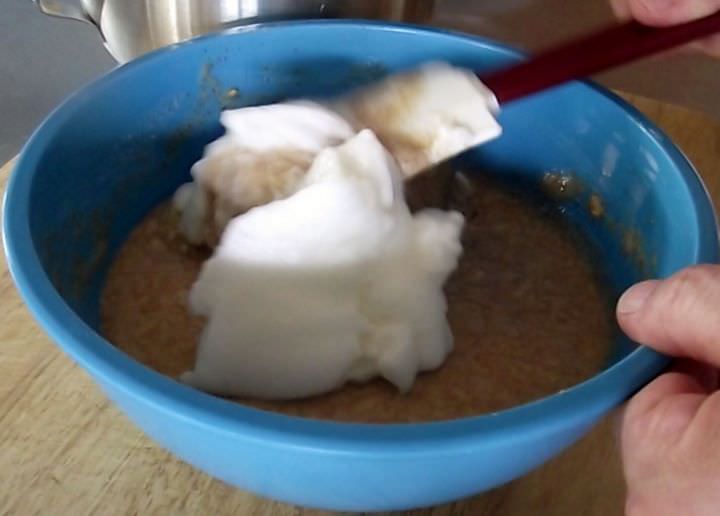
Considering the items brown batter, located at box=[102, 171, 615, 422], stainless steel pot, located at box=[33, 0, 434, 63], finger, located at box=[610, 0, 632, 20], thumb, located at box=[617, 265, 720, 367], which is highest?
thumb, located at box=[617, 265, 720, 367]

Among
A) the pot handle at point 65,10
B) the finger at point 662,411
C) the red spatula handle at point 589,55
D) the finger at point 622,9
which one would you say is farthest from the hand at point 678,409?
the pot handle at point 65,10

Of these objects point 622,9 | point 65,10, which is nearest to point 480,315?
point 622,9

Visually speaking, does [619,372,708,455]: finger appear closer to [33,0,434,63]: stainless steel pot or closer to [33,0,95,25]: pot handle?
[33,0,434,63]: stainless steel pot

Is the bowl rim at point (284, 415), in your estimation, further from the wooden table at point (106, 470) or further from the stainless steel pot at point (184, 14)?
the stainless steel pot at point (184, 14)

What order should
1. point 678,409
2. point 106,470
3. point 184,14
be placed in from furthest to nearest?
point 184,14
point 106,470
point 678,409

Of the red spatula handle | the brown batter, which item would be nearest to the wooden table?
the brown batter

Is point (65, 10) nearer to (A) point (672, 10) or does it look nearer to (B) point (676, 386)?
(A) point (672, 10)

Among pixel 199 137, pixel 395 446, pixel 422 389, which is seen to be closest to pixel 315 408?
pixel 422 389
